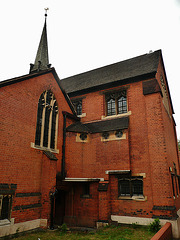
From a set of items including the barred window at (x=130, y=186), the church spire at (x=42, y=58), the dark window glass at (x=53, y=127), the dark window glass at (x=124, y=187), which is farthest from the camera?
the church spire at (x=42, y=58)

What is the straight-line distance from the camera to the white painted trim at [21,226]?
9.55 m

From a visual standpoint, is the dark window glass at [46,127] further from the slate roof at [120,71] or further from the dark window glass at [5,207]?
the slate roof at [120,71]

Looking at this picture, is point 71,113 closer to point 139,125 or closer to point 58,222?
point 139,125

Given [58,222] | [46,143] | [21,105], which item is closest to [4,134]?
[21,105]

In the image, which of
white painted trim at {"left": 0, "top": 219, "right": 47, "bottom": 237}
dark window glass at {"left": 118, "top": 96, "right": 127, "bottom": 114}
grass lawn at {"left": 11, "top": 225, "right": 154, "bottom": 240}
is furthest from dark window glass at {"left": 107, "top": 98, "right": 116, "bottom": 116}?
white painted trim at {"left": 0, "top": 219, "right": 47, "bottom": 237}

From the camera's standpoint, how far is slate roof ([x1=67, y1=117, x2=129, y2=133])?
14.8 metres

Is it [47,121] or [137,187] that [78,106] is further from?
[137,187]

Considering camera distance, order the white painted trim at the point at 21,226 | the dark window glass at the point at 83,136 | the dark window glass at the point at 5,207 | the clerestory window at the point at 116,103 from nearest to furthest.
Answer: the white painted trim at the point at 21,226, the dark window glass at the point at 5,207, the dark window glass at the point at 83,136, the clerestory window at the point at 116,103

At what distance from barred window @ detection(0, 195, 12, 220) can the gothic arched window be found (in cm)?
368

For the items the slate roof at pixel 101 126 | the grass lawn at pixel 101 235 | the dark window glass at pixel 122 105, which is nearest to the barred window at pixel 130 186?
the grass lawn at pixel 101 235

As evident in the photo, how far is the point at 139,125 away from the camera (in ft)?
47.3

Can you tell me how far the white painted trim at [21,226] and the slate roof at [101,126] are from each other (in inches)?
264

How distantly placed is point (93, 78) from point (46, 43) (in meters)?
7.30

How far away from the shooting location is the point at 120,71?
18.0 metres
